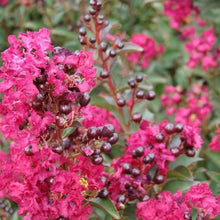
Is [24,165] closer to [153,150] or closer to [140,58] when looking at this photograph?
[153,150]

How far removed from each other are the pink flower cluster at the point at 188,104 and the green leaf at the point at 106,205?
110cm

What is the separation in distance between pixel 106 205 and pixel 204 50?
188 cm

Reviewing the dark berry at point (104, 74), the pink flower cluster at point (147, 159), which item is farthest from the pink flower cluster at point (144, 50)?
the pink flower cluster at point (147, 159)

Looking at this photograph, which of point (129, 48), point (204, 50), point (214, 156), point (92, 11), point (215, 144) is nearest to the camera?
point (92, 11)

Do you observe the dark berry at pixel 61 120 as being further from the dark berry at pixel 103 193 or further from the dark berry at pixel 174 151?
the dark berry at pixel 174 151

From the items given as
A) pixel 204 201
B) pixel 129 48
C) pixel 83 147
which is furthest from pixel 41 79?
pixel 129 48

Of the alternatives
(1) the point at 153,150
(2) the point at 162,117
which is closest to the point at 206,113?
(2) the point at 162,117

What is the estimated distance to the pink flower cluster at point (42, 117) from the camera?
1.25m

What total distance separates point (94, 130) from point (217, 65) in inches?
79.1

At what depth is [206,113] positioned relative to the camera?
8.60 ft

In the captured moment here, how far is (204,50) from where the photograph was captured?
299 cm

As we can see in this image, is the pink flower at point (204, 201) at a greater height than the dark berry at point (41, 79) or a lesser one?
lesser

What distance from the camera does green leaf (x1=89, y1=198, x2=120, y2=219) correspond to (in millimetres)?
1394

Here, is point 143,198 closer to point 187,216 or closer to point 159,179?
point 159,179
